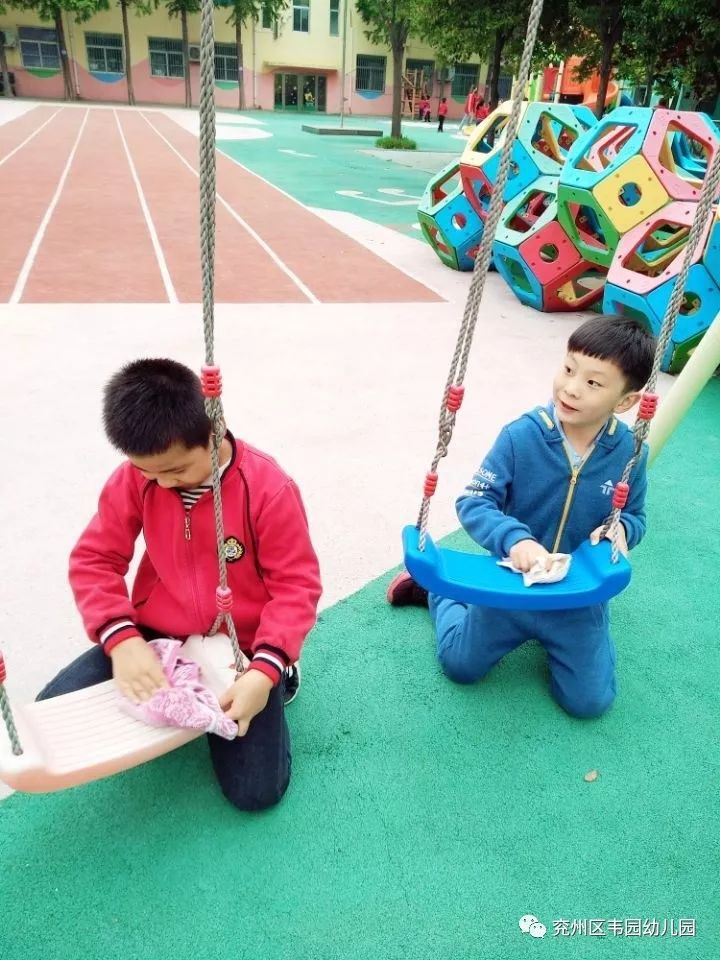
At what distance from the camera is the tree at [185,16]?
30531 millimetres

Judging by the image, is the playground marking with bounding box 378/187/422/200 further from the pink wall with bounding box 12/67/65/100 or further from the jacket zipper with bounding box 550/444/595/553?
the pink wall with bounding box 12/67/65/100

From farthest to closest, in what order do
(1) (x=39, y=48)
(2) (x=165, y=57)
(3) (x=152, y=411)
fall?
(2) (x=165, y=57) → (1) (x=39, y=48) → (3) (x=152, y=411)

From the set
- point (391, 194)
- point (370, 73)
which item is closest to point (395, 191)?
point (391, 194)

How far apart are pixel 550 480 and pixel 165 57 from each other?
127 feet

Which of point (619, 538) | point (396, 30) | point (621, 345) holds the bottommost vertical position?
point (619, 538)

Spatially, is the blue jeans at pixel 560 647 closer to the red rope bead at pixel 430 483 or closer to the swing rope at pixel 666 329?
the swing rope at pixel 666 329

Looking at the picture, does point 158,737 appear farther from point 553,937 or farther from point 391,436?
point 391,436

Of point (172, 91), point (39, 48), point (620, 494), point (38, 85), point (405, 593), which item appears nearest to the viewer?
point (620, 494)

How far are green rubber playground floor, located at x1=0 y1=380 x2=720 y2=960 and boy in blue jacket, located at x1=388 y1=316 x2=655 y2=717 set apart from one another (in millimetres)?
146

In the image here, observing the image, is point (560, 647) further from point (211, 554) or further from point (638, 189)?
point (638, 189)

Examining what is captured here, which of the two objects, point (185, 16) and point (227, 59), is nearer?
point (185, 16)

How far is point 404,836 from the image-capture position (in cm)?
172

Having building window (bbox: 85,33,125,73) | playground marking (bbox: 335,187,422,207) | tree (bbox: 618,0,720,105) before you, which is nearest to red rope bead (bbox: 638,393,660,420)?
tree (bbox: 618,0,720,105)

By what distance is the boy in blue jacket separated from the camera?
5.96ft
